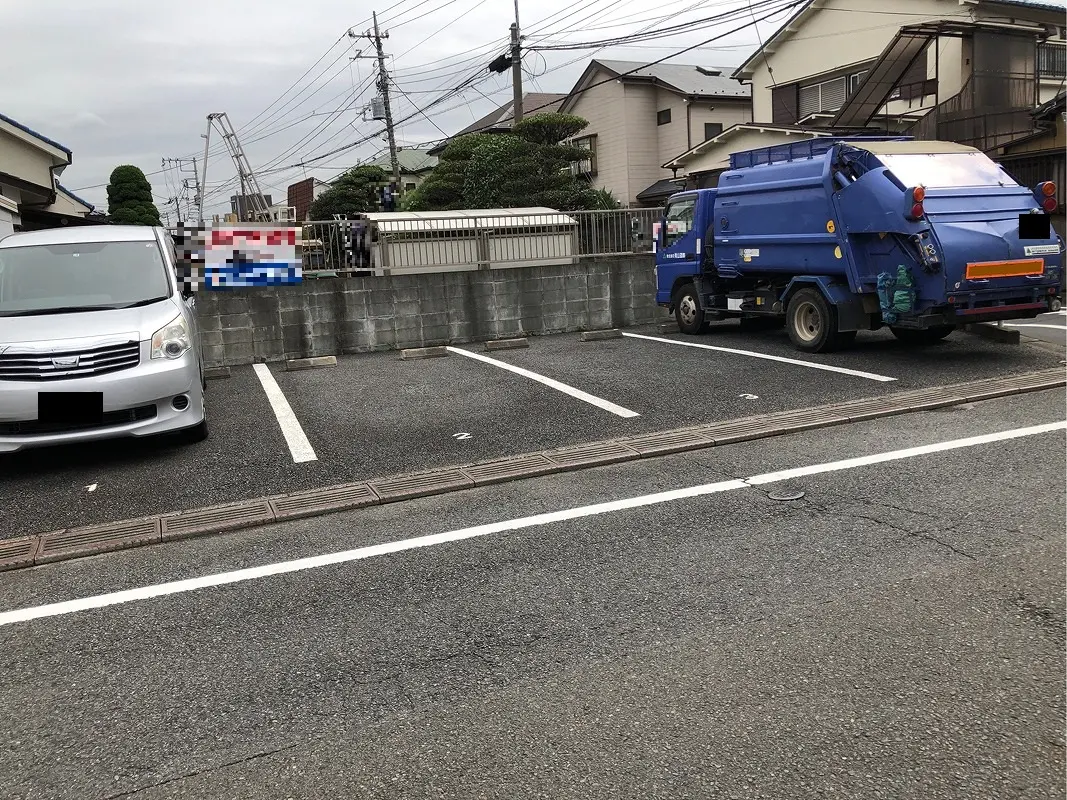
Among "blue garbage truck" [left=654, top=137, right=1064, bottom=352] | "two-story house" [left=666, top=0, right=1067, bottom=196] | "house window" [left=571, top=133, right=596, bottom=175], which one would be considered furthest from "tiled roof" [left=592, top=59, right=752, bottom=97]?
"blue garbage truck" [left=654, top=137, right=1064, bottom=352]

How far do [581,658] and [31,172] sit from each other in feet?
74.6

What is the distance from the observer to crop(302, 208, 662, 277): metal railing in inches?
477

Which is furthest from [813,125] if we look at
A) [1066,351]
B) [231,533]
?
[231,533]

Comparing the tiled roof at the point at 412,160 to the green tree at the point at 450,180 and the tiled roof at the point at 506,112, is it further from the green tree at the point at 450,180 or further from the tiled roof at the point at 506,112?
the green tree at the point at 450,180

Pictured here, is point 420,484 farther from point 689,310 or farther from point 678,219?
point 678,219

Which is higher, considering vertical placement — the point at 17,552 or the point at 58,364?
the point at 58,364

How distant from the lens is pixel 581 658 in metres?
3.26

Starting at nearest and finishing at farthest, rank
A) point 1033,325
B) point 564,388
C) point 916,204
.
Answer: point 916,204, point 564,388, point 1033,325

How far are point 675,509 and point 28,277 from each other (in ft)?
18.7

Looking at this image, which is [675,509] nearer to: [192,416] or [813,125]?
[192,416]

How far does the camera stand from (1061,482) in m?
5.06

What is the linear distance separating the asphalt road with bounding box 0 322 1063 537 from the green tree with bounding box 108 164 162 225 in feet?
95.7

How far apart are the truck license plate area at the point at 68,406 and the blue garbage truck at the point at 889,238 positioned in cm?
750

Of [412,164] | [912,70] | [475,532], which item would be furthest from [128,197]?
[475,532]
